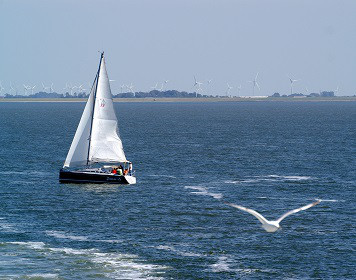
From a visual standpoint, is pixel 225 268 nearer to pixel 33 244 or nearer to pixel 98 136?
pixel 33 244

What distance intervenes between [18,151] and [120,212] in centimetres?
6806

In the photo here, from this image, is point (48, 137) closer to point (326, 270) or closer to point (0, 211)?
point (0, 211)

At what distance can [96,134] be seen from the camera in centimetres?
10081

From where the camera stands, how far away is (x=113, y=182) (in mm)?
98188

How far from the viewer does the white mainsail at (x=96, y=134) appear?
100375 mm

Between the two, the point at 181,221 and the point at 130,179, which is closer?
the point at 181,221

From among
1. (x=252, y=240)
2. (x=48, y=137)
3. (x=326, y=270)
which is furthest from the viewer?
(x=48, y=137)

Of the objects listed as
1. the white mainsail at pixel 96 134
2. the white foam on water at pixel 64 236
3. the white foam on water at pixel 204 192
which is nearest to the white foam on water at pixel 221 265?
the white foam on water at pixel 64 236

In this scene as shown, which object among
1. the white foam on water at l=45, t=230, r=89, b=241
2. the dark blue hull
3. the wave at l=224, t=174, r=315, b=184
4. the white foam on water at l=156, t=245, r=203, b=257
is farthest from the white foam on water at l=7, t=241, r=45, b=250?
the wave at l=224, t=174, r=315, b=184

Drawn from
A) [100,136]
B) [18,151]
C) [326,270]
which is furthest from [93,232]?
[18,151]

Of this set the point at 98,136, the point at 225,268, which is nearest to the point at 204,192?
the point at 98,136

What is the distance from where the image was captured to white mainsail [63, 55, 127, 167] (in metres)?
100

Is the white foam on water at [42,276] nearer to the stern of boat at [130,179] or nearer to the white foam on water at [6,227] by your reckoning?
the white foam on water at [6,227]

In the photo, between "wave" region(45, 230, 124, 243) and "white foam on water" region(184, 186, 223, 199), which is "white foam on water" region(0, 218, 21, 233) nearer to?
"wave" region(45, 230, 124, 243)
